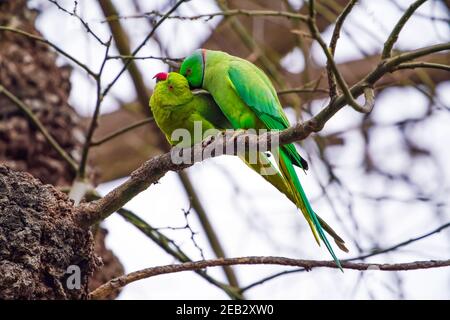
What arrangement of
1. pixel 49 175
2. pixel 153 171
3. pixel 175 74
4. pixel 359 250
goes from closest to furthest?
pixel 153 171
pixel 175 74
pixel 359 250
pixel 49 175

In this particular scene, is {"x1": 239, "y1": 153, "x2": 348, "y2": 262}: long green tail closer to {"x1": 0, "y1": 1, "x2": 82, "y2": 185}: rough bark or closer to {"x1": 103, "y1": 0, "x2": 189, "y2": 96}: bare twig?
{"x1": 103, "y1": 0, "x2": 189, "y2": 96}: bare twig

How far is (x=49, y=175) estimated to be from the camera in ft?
15.8

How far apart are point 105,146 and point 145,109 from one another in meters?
1.54

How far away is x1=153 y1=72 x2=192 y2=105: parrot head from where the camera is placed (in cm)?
367

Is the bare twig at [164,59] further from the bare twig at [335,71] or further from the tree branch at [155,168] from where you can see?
the bare twig at [335,71]

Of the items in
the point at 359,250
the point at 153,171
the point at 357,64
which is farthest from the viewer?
the point at 357,64

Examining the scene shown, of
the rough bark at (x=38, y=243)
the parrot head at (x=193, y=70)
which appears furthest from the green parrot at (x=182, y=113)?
the rough bark at (x=38, y=243)

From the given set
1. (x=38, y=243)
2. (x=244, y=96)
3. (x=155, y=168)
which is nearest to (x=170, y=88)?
(x=244, y=96)

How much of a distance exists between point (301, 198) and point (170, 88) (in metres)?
0.88

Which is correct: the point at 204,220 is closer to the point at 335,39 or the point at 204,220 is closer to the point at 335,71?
the point at 335,39

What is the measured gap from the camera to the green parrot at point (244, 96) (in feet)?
11.8

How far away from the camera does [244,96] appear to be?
3.76 m
